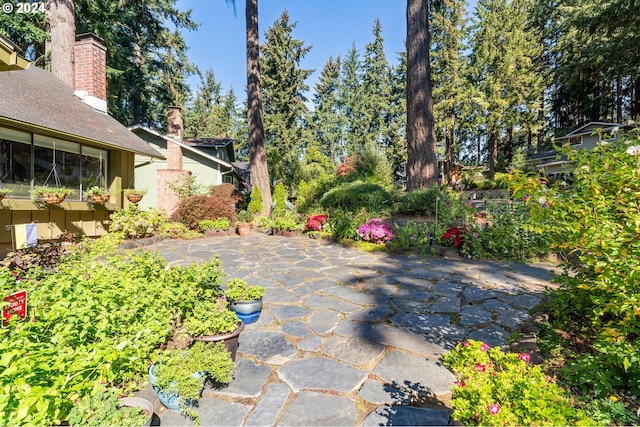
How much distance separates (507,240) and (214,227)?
8500mm

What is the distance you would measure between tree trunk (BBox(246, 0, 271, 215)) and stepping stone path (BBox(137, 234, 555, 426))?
7.08 metres

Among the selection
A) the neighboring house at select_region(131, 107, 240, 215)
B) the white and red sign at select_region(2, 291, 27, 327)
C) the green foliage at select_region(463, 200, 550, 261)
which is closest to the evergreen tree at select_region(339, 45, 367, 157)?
the neighboring house at select_region(131, 107, 240, 215)

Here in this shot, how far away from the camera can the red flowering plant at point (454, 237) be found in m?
6.10

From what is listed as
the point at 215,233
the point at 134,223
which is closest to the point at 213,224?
the point at 215,233

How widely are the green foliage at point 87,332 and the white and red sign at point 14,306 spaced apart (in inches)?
3.0

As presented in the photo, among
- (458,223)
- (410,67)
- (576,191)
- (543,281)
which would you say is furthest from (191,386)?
(410,67)

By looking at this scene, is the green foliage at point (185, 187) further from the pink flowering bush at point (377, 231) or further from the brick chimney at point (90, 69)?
the pink flowering bush at point (377, 231)

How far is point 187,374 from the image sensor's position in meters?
1.86

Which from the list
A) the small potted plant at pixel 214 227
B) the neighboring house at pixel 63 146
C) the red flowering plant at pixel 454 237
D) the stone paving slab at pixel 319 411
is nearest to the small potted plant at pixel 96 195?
the neighboring house at pixel 63 146

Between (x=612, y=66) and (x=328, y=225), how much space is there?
22.7 metres

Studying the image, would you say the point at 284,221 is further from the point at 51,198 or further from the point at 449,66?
the point at 449,66

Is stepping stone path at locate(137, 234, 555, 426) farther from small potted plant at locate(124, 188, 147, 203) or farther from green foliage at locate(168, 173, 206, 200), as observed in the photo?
green foliage at locate(168, 173, 206, 200)

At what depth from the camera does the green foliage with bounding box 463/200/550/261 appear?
564 cm

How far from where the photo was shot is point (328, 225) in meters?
8.80
